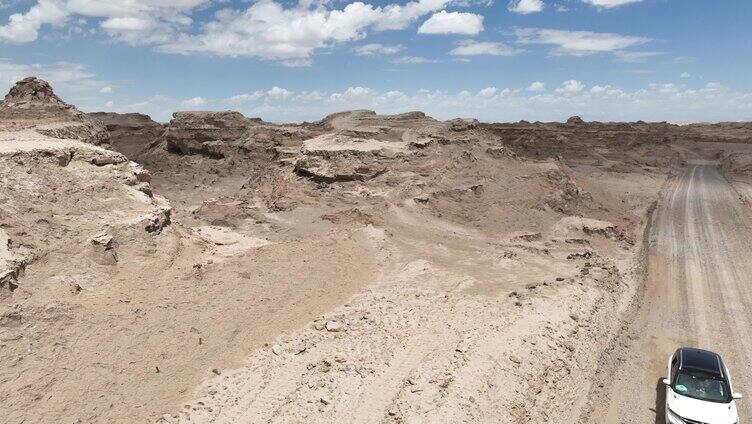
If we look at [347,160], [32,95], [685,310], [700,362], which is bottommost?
[685,310]

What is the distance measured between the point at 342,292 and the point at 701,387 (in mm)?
8107

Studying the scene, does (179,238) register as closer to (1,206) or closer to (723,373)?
(1,206)

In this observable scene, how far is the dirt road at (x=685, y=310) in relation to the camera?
35.1 feet

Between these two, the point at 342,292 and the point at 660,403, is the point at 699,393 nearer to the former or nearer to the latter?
the point at 660,403

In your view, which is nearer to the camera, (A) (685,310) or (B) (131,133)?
(A) (685,310)

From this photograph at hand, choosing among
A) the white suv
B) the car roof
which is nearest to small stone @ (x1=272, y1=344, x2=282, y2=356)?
the white suv

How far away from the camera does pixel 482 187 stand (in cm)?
2369

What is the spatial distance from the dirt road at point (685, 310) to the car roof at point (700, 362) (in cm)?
97

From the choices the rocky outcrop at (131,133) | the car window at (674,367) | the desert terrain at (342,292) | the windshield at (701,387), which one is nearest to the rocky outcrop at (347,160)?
the desert terrain at (342,292)

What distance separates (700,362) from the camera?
33.1ft

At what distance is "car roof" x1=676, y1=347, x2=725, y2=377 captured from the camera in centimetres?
985

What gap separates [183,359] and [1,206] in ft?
16.9

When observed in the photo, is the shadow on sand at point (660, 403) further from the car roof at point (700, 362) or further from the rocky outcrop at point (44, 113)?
the rocky outcrop at point (44, 113)

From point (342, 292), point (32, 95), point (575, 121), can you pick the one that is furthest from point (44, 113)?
point (575, 121)
